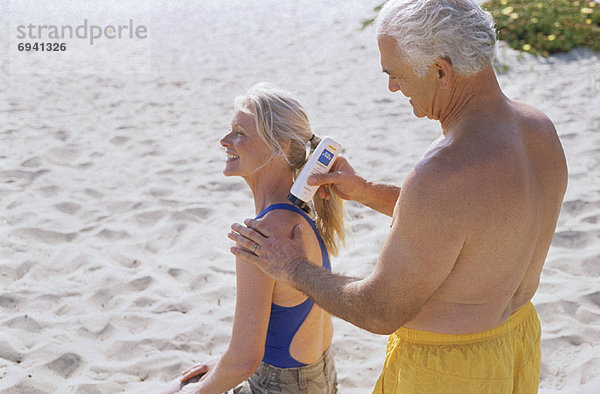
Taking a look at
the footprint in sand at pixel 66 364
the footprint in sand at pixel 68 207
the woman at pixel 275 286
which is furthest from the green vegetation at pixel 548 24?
the footprint in sand at pixel 66 364

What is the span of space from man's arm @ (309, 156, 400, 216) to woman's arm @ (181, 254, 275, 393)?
1.50ft

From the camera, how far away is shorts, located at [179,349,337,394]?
95.7 inches

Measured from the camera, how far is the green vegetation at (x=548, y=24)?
9.44m

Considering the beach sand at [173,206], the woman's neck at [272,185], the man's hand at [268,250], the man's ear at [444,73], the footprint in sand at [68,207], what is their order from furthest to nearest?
the footprint in sand at [68,207]
the beach sand at [173,206]
the woman's neck at [272,185]
the man's hand at [268,250]
the man's ear at [444,73]

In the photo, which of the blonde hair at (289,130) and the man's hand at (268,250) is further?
the blonde hair at (289,130)

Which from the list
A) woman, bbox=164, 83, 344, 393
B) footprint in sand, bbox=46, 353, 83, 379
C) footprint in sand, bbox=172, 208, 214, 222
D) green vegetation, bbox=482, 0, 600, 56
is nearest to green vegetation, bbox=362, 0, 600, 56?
green vegetation, bbox=482, 0, 600, 56

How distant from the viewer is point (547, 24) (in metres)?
10.0

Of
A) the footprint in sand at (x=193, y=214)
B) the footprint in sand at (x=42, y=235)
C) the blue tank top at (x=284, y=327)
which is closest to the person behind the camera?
the blue tank top at (x=284, y=327)

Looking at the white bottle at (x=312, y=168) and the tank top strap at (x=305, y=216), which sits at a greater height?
the white bottle at (x=312, y=168)

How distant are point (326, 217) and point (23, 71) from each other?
809cm

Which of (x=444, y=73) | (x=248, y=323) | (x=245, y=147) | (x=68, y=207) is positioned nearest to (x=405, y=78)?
(x=444, y=73)

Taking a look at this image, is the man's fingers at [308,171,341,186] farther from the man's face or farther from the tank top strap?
the man's face

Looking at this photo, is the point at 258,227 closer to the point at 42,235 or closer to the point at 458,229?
the point at 458,229

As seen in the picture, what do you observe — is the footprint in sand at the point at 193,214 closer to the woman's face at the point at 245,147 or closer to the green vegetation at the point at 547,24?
the woman's face at the point at 245,147
